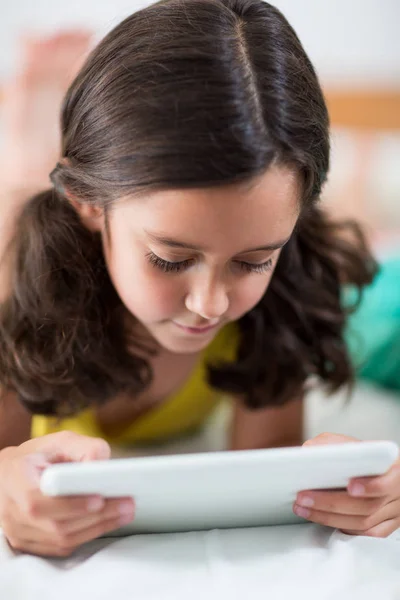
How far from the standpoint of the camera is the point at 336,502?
1.97ft

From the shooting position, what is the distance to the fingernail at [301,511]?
0.61 meters

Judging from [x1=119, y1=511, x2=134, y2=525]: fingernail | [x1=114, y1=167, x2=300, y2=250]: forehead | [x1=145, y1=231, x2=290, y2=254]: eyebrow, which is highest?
[x1=114, y1=167, x2=300, y2=250]: forehead

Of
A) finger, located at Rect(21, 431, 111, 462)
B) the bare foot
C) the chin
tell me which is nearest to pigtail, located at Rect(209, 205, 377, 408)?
the chin

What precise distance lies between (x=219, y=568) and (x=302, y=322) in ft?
1.44

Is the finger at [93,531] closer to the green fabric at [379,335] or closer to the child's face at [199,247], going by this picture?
the child's face at [199,247]

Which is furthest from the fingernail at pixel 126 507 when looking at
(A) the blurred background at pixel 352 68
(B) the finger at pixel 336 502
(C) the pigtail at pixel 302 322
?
(A) the blurred background at pixel 352 68

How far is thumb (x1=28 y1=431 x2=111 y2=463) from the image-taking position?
57 centimetres

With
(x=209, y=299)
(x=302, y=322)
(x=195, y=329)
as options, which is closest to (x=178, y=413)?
(x=302, y=322)

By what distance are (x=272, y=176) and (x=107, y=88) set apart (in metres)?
0.17

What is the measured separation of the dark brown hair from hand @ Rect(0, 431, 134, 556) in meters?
0.18

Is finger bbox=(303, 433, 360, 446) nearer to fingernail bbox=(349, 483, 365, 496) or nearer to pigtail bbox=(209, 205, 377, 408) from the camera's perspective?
fingernail bbox=(349, 483, 365, 496)

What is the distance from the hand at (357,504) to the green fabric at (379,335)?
59 cm

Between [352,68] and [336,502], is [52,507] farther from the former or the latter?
[352,68]

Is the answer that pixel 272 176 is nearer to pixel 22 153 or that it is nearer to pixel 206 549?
pixel 206 549
